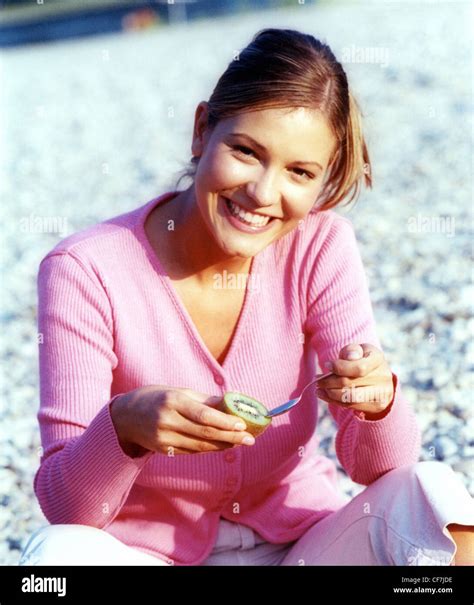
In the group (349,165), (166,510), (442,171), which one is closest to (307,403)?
(166,510)

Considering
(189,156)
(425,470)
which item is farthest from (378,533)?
(189,156)

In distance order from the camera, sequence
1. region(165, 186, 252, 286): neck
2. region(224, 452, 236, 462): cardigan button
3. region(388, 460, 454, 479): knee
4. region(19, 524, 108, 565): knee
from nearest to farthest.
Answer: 1. region(19, 524, 108, 565): knee
2. region(388, 460, 454, 479): knee
3. region(224, 452, 236, 462): cardigan button
4. region(165, 186, 252, 286): neck

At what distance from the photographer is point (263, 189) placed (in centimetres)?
251

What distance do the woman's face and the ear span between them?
3.0 inches

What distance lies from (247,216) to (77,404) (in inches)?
24.7

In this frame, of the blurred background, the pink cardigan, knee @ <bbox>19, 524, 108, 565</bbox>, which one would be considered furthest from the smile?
knee @ <bbox>19, 524, 108, 565</bbox>

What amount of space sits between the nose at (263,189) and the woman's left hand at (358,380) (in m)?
0.43

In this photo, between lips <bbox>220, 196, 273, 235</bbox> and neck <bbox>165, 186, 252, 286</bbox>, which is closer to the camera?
lips <bbox>220, 196, 273, 235</bbox>

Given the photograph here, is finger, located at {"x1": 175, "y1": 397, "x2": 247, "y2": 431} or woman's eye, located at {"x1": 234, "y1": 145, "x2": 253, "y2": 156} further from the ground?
woman's eye, located at {"x1": 234, "y1": 145, "x2": 253, "y2": 156}

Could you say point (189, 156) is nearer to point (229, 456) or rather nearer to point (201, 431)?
point (229, 456)

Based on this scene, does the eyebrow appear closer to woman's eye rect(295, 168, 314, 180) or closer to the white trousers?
woman's eye rect(295, 168, 314, 180)

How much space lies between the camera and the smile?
256 cm

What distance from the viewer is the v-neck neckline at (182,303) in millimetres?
2668
